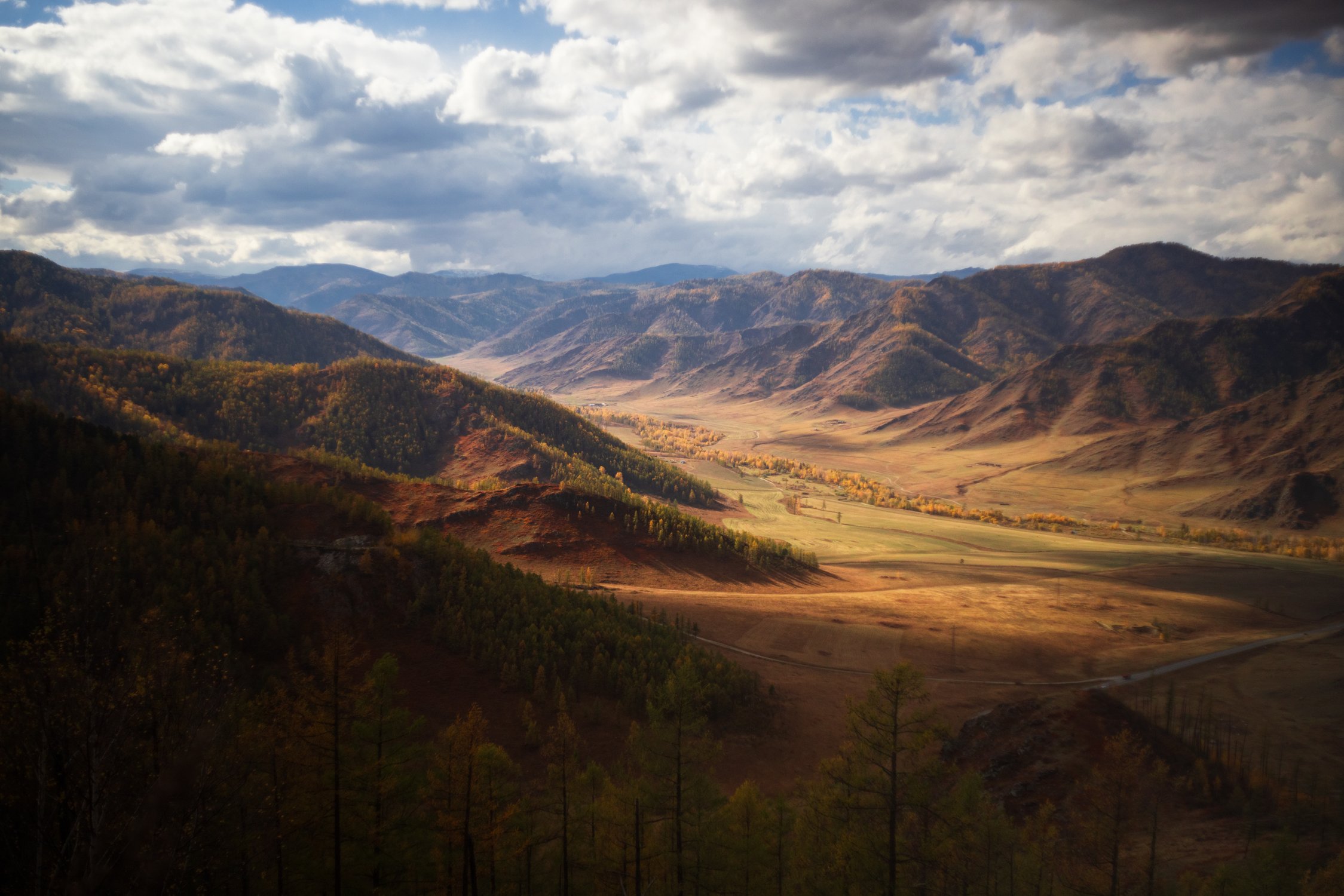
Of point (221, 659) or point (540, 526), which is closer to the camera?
point (221, 659)

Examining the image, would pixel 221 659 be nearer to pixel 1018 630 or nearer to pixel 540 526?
pixel 540 526

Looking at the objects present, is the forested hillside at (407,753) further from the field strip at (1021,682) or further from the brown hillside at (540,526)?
the brown hillside at (540,526)

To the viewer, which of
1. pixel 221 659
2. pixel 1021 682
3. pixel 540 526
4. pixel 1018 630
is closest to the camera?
pixel 221 659

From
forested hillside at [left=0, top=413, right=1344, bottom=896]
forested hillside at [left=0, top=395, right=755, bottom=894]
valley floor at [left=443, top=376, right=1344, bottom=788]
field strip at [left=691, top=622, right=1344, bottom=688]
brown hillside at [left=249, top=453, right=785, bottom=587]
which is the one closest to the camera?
forested hillside at [left=0, top=395, right=755, bottom=894]

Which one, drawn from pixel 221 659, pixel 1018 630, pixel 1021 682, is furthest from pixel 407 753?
pixel 1018 630

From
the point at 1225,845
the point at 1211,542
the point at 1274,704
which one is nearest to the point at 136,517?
the point at 1225,845

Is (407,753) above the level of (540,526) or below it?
above

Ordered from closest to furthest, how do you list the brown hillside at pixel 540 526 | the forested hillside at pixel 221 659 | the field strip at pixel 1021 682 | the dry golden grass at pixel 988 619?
the forested hillside at pixel 221 659 < the dry golden grass at pixel 988 619 < the field strip at pixel 1021 682 < the brown hillside at pixel 540 526

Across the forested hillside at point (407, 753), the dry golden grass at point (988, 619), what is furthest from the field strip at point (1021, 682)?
the forested hillside at point (407, 753)

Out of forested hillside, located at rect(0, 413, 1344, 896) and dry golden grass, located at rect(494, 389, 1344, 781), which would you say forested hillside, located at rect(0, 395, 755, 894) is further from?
dry golden grass, located at rect(494, 389, 1344, 781)

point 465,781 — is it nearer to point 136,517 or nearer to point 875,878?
point 875,878

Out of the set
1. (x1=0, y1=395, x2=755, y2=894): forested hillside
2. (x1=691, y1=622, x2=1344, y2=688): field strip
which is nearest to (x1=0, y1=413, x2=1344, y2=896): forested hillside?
(x1=0, y1=395, x2=755, y2=894): forested hillside
